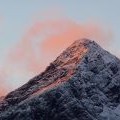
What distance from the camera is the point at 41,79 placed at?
164 metres

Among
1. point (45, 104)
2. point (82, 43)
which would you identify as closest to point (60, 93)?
point (45, 104)

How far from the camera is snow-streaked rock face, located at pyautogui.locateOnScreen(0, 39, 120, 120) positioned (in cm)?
14738

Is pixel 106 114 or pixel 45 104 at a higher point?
pixel 45 104

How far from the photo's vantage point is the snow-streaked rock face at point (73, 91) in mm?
147375

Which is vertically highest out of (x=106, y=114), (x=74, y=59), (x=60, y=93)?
(x=74, y=59)

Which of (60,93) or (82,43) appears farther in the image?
(82,43)

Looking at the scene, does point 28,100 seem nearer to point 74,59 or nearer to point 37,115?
point 37,115

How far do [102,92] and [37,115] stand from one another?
62.5 ft

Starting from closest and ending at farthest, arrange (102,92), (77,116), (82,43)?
(77,116), (102,92), (82,43)

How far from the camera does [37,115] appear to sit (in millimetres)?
147875

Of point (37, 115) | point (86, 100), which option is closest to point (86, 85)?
point (86, 100)

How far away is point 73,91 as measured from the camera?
150 meters

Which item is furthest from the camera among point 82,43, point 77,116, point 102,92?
point 82,43

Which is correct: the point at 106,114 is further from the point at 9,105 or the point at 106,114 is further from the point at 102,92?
the point at 9,105
